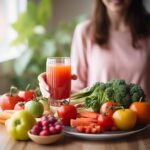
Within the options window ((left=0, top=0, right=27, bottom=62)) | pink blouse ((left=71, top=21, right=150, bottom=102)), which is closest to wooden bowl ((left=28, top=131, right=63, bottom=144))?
pink blouse ((left=71, top=21, right=150, bottom=102))

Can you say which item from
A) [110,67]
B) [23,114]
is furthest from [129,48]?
[23,114]

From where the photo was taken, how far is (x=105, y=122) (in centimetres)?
137

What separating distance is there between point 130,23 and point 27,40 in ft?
4.16

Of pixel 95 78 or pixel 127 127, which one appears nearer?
pixel 127 127

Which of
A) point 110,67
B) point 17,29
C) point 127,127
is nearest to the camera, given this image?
point 127,127

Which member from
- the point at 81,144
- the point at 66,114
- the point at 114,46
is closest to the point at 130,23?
the point at 114,46

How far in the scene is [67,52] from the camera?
3508mm

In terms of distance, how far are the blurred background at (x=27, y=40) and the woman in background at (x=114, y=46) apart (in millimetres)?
992

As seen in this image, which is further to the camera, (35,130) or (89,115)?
(89,115)

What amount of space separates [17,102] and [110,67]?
81 centimetres

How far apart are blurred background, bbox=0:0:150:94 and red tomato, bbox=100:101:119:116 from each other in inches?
77.0

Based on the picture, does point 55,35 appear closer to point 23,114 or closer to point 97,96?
point 97,96

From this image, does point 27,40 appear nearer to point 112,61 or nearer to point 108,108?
point 112,61

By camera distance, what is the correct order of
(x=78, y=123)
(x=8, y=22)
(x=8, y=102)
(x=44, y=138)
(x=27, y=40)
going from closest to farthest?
(x=44, y=138)
(x=78, y=123)
(x=8, y=102)
(x=27, y=40)
(x=8, y=22)
